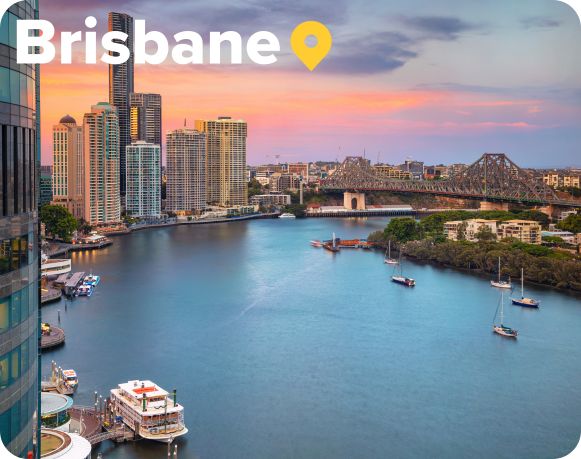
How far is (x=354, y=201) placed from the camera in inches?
910

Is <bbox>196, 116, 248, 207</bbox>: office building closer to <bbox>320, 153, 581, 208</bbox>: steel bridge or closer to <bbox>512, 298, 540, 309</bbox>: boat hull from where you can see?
<bbox>320, 153, 581, 208</bbox>: steel bridge

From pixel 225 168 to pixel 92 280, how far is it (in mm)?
12872

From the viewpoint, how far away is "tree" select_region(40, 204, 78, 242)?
12.6m

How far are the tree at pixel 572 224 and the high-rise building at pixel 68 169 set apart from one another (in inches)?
356

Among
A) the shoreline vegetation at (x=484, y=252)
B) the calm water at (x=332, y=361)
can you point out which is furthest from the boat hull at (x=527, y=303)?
the shoreline vegetation at (x=484, y=252)

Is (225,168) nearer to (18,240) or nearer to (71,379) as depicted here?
(71,379)

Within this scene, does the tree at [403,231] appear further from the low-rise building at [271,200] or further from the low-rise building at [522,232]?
the low-rise building at [271,200]

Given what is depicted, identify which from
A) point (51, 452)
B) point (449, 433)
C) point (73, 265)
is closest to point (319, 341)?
point (449, 433)

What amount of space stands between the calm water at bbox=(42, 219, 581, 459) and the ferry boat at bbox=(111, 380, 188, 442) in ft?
0.29

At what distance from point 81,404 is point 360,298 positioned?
13.2ft

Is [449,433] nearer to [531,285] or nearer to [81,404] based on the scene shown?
[81,404]

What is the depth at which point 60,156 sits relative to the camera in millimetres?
15062

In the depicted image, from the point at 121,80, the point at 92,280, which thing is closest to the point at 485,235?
the point at 92,280

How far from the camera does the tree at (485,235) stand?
37.4 ft
